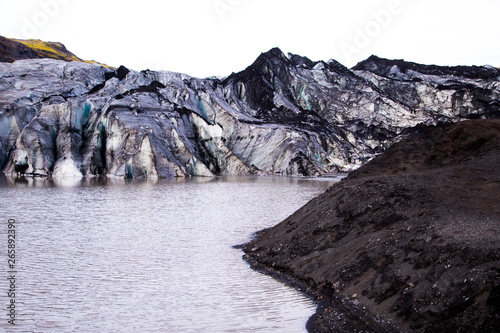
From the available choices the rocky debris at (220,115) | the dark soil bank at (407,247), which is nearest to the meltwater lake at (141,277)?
the dark soil bank at (407,247)

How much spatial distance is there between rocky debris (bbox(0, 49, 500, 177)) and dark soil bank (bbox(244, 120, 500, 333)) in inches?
2054

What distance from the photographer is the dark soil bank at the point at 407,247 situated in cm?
800

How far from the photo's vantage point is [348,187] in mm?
16016

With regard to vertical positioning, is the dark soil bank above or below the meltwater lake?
above

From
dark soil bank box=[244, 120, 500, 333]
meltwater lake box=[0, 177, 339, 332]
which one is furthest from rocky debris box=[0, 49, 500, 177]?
dark soil bank box=[244, 120, 500, 333]

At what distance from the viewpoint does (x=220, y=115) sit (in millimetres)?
89688

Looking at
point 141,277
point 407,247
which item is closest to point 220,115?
point 141,277

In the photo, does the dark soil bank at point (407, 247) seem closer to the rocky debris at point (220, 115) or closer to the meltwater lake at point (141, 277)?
the meltwater lake at point (141, 277)

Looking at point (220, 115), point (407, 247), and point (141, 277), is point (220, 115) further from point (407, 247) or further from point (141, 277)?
point (407, 247)

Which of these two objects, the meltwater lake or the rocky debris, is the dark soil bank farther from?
the rocky debris

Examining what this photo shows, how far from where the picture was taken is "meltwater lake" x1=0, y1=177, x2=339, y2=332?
966 centimetres

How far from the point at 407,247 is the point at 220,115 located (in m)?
81.1

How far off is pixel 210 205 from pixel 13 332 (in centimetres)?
2308

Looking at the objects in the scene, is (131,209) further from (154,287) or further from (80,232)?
(154,287)
